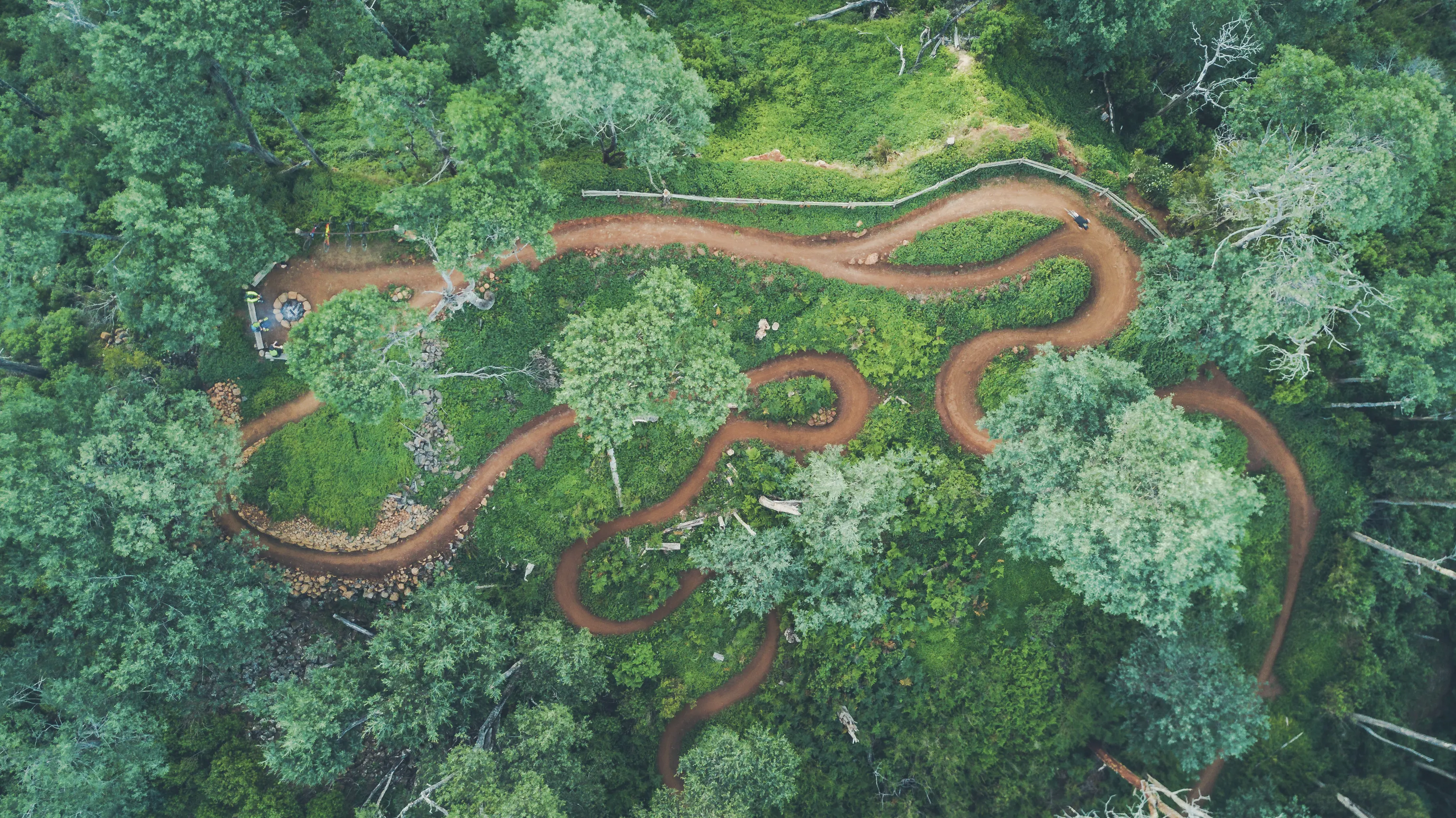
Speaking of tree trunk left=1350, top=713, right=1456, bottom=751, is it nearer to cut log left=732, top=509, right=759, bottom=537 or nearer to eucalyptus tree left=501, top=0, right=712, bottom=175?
cut log left=732, top=509, right=759, bottom=537

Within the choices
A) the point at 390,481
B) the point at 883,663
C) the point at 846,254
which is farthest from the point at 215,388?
the point at 883,663

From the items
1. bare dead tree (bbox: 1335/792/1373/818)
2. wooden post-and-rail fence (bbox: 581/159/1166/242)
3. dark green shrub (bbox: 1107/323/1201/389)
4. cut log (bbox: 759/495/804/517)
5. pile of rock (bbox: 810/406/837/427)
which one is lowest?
bare dead tree (bbox: 1335/792/1373/818)

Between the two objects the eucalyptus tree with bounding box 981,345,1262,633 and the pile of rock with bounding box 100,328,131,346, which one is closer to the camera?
the eucalyptus tree with bounding box 981,345,1262,633

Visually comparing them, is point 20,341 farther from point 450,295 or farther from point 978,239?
A: point 978,239

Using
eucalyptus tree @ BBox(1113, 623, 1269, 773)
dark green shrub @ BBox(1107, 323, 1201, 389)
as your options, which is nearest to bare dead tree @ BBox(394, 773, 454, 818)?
eucalyptus tree @ BBox(1113, 623, 1269, 773)

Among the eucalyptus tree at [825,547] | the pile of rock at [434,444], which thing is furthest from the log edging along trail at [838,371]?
the eucalyptus tree at [825,547]

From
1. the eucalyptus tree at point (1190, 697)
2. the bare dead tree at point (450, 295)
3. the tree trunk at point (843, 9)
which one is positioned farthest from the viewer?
the tree trunk at point (843, 9)

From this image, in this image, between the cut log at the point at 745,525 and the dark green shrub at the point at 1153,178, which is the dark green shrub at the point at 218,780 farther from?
the dark green shrub at the point at 1153,178

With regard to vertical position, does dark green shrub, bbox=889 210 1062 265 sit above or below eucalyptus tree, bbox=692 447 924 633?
above
